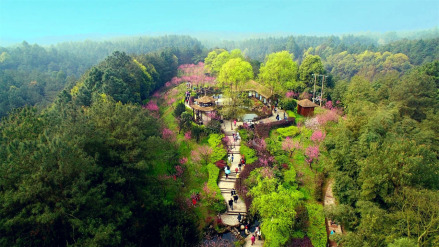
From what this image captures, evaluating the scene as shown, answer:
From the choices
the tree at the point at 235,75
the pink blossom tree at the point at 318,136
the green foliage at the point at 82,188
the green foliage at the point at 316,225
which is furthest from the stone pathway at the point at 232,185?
the pink blossom tree at the point at 318,136

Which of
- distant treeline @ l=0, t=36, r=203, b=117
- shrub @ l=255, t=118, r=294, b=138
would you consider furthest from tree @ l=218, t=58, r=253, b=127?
distant treeline @ l=0, t=36, r=203, b=117

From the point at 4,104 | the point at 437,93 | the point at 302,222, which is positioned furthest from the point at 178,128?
the point at 4,104

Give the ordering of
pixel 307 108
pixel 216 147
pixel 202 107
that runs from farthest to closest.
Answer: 1. pixel 202 107
2. pixel 307 108
3. pixel 216 147

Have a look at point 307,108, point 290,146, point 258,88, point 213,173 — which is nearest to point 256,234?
point 213,173

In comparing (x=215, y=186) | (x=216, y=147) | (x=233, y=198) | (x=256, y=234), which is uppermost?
(x=216, y=147)

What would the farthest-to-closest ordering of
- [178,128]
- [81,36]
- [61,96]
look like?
[81,36] → [61,96] → [178,128]

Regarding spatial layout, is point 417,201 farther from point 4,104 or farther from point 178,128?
point 4,104

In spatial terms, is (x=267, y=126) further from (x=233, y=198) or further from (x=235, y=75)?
(x=233, y=198)
